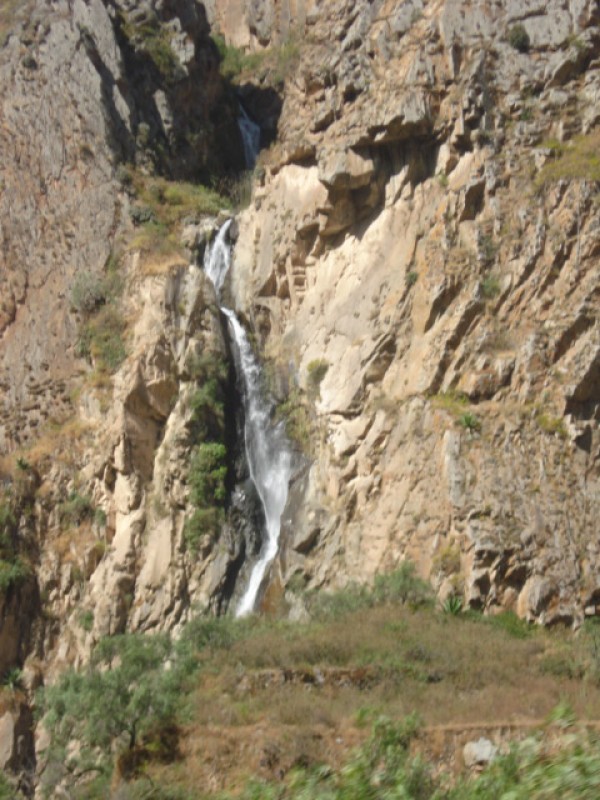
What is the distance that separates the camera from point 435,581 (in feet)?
63.4

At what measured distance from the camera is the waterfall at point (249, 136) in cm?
3441

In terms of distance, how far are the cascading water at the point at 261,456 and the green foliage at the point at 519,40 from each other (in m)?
10.5

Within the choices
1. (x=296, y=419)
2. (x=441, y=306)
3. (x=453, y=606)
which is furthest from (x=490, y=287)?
(x=453, y=606)

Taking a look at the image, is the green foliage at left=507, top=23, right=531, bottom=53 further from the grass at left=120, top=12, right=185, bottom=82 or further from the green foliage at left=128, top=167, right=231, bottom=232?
the grass at left=120, top=12, right=185, bottom=82

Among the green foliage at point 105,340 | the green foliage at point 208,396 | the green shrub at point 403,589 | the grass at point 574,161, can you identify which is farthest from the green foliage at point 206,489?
the grass at point 574,161

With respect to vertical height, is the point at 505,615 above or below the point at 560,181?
below

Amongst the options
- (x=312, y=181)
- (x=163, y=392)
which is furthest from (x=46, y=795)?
(x=312, y=181)

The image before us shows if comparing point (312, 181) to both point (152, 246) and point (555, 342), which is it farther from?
point (555, 342)

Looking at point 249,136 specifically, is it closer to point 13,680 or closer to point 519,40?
point 519,40

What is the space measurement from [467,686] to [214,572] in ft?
27.0

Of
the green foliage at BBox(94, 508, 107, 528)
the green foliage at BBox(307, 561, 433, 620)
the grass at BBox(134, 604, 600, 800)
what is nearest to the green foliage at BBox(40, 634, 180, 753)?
the grass at BBox(134, 604, 600, 800)

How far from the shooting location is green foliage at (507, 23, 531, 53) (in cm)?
2578

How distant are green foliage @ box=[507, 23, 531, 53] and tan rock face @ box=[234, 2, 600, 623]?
21 cm

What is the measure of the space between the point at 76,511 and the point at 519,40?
1700 cm
